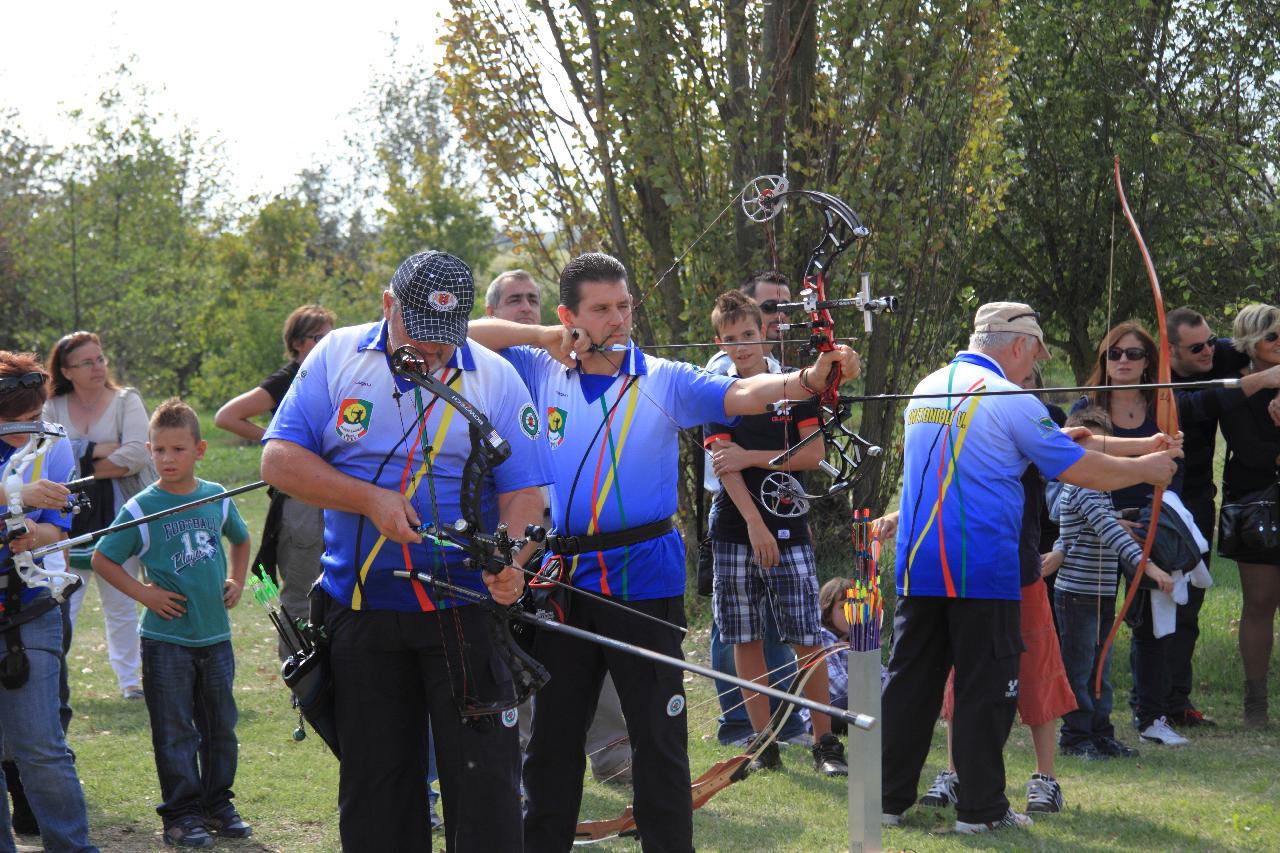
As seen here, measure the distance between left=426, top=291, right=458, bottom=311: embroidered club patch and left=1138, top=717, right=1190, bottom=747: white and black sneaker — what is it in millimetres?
4699

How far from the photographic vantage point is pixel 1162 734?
651 cm

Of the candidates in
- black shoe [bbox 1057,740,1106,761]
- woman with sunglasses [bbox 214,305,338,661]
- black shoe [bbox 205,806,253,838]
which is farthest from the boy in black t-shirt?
black shoe [bbox 205,806,253,838]

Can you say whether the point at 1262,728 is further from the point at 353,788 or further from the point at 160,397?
the point at 160,397

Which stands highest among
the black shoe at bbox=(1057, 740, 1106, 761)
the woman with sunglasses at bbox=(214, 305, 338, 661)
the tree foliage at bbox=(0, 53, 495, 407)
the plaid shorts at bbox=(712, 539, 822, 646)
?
the tree foliage at bbox=(0, 53, 495, 407)

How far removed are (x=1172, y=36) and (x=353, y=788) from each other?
993 cm

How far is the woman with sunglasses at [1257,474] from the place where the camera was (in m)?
6.66

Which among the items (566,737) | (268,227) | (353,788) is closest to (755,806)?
(566,737)

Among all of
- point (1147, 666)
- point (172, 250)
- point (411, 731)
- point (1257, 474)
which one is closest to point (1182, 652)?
point (1147, 666)

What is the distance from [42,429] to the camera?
4.31m

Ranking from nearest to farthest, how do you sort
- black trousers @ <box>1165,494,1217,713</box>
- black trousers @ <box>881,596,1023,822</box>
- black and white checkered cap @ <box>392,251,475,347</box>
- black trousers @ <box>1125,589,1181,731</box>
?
black and white checkered cap @ <box>392,251,475,347</box> < black trousers @ <box>881,596,1023,822</box> < black trousers @ <box>1125,589,1181,731</box> < black trousers @ <box>1165,494,1217,713</box>

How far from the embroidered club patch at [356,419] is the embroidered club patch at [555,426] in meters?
0.91

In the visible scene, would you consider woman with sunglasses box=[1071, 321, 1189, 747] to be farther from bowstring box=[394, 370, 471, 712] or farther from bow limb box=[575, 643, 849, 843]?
bowstring box=[394, 370, 471, 712]

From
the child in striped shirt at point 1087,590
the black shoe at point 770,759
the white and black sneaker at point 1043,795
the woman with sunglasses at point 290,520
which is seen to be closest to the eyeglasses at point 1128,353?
the child in striped shirt at point 1087,590

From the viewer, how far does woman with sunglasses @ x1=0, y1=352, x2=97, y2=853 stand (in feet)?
14.0
